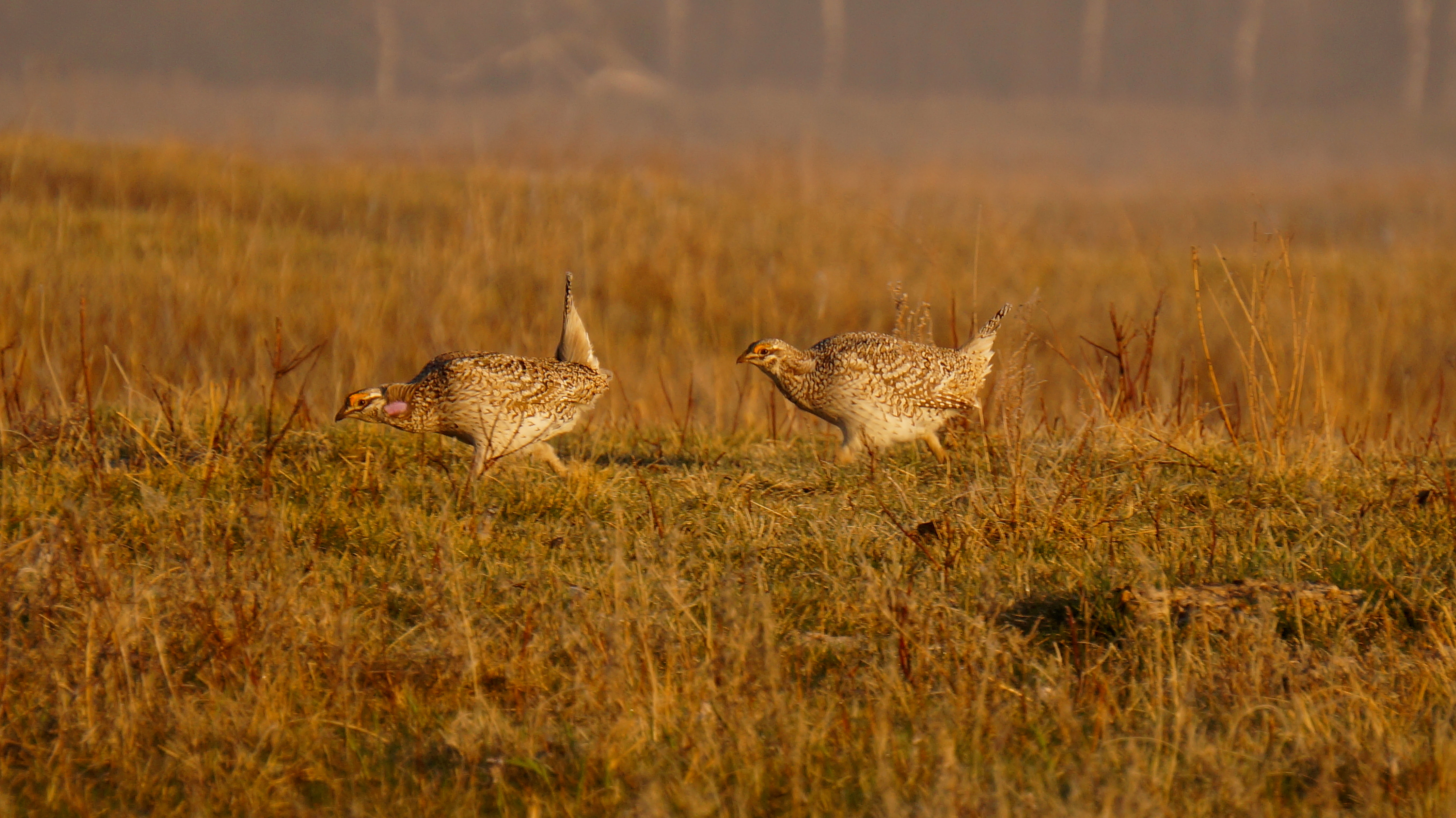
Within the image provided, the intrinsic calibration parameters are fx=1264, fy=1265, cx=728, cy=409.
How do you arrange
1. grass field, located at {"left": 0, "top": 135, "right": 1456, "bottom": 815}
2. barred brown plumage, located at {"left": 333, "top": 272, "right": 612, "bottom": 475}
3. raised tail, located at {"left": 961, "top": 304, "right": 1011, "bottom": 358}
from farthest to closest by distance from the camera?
raised tail, located at {"left": 961, "top": 304, "right": 1011, "bottom": 358}
barred brown plumage, located at {"left": 333, "top": 272, "right": 612, "bottom": 475}
grass field, located at {"left": 0, "top": 135, "right": 1456, "bottom": 815}

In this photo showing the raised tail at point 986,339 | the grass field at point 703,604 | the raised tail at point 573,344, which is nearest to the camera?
the grass field at point 703,604

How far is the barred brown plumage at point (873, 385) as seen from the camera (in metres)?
5.47

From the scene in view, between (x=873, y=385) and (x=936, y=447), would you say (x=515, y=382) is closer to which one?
(x=873, y=385)

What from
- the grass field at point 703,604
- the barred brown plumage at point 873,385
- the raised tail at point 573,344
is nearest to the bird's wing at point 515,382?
the grass field at point 703,604

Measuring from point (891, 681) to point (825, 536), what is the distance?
1216 mm

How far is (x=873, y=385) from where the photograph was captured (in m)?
5.48

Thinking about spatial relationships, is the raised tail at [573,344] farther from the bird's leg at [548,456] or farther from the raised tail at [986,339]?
the raised tail at [986,339]

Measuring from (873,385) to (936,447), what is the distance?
1.36 feet

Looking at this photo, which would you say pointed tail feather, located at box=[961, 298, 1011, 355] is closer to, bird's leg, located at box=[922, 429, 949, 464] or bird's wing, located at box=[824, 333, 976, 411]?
bird's wing, located at box=[824, 333, 976, 411]

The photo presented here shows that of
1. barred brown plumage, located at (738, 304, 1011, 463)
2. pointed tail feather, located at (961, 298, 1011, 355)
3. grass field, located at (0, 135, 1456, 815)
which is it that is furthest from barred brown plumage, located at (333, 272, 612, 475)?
pointed tail feather, located at (961, 298, 1011, 355)

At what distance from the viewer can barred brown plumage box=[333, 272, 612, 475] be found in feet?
16.7

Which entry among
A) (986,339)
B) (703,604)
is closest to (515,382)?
(703,604)

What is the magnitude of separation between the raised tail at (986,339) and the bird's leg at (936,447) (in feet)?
1.95

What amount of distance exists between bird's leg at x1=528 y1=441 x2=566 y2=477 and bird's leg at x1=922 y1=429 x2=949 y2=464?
63.1 inches
